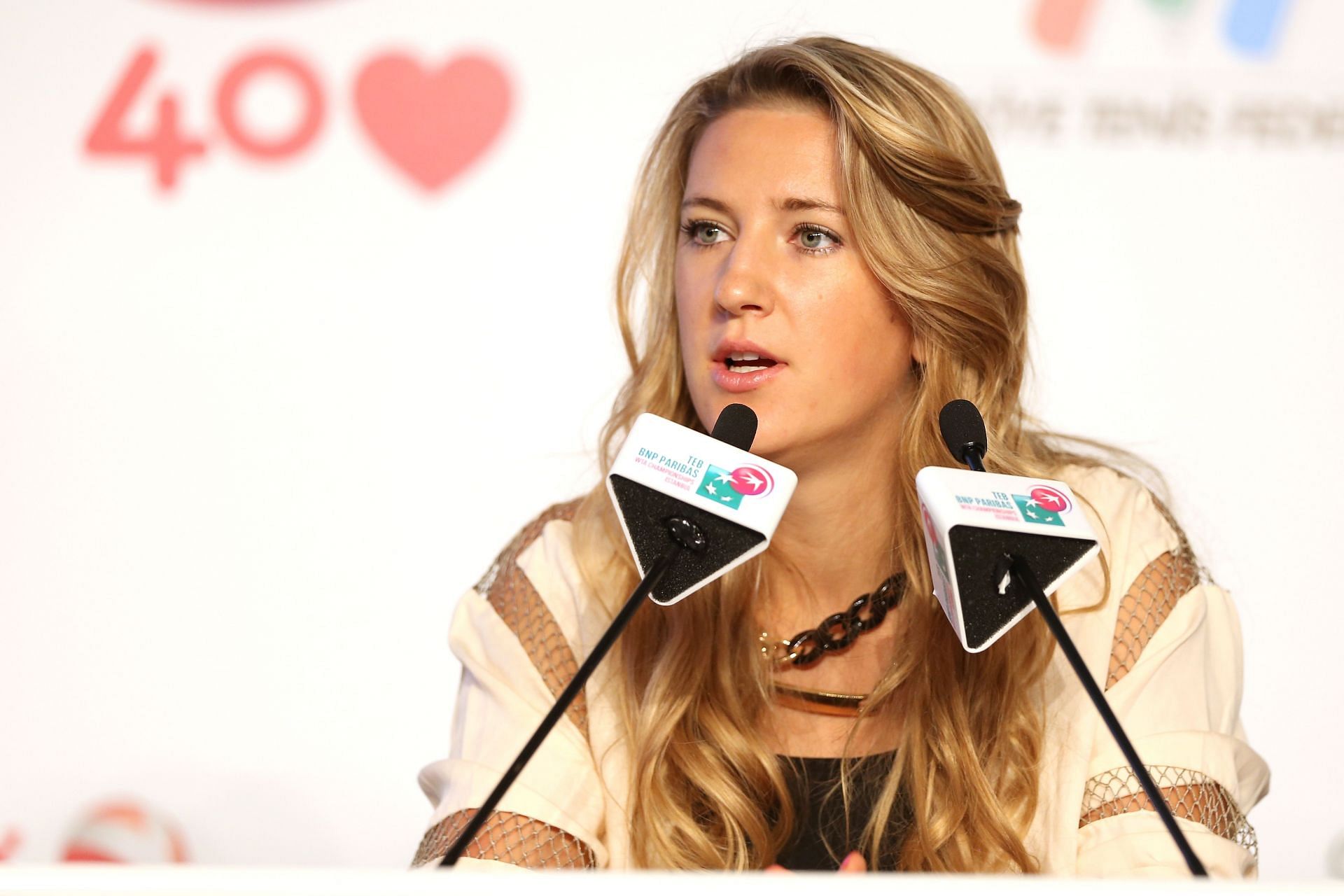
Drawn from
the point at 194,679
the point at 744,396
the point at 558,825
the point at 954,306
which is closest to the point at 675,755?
the point at 558,825

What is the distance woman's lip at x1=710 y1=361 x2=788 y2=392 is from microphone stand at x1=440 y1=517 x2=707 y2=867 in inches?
18.7

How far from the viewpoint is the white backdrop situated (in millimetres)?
2490

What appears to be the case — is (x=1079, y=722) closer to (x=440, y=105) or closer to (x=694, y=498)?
(x=694, y=498)

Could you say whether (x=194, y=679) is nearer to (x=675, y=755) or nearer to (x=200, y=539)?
(x=200, y=539)

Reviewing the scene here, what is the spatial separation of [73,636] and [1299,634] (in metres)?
2.21

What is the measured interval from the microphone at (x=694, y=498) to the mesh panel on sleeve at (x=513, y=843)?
53 cm

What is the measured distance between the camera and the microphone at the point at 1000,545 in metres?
1.07

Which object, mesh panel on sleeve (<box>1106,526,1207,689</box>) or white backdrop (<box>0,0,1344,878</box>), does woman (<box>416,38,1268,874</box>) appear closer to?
mesh panel on sleeve (<box>1106,526,1207,689</box>)

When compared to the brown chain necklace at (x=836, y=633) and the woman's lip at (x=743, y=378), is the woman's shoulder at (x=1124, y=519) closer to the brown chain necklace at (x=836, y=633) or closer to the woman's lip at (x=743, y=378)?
the brown chain necklace at (x=836, y=633)

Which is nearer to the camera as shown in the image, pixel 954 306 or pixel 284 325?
pixel 954 306

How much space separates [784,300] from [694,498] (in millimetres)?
541

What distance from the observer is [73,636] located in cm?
268

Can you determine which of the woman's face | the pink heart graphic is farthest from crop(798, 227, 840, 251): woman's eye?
the pink heart graphic

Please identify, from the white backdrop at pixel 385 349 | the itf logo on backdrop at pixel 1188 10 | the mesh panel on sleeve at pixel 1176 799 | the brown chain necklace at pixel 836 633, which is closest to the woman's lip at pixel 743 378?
the brown chain necklace at pixel 836 633
